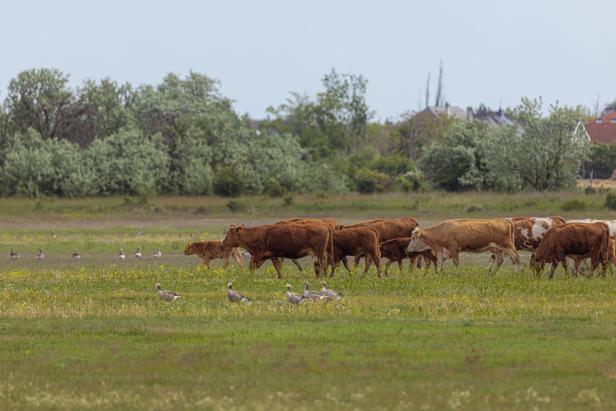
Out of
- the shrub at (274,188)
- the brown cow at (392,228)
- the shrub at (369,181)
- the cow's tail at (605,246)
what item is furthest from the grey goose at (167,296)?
the shrub at (369,181)

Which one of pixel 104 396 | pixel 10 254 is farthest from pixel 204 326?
pixel 10 254

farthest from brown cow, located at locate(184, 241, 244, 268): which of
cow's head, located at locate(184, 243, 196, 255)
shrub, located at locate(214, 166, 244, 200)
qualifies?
shrub, located at locate(214, 166, 244, 200)

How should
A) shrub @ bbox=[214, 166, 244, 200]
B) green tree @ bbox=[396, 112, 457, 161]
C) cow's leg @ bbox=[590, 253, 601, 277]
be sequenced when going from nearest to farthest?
cow's leg @ bbox=[590, 253, 601, 277] → shrub @ bbox=[214, 166, 244, 200] → green tree @ bbox=[396, 112, 457, 161]

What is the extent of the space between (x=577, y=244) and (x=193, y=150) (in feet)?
195

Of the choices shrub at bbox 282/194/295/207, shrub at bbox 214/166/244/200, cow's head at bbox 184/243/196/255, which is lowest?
cow's head at bbox 184/243/196/255

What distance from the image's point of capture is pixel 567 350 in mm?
18203

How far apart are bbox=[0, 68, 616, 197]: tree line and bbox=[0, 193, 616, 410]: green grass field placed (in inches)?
1911

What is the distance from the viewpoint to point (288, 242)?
3338 cm

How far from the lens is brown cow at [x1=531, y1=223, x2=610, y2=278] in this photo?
104ft

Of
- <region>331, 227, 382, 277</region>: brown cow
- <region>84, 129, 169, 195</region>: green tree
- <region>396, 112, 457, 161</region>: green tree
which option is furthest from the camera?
<region>396, 112, 457, 161</region>: green tree

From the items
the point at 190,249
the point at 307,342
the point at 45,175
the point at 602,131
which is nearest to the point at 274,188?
the point at 45,175

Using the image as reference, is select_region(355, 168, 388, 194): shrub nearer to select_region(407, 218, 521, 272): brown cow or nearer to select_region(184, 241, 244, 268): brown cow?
select_region(184, 241, 244, 268): brown cow

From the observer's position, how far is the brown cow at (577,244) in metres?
31.7

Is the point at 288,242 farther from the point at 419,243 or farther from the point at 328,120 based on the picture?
the point at 328,120
